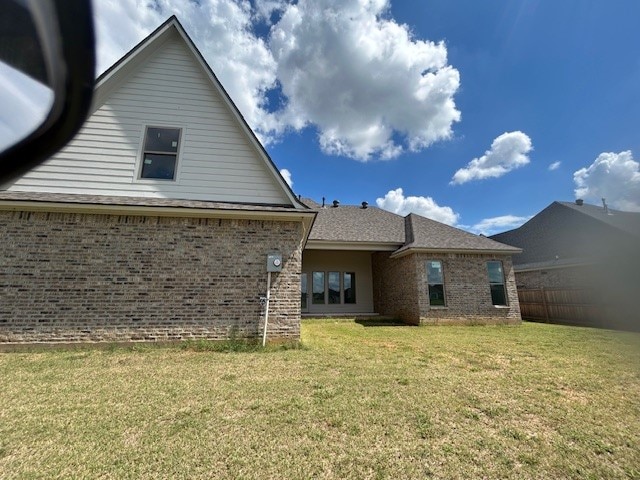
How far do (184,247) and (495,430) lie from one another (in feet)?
20.4

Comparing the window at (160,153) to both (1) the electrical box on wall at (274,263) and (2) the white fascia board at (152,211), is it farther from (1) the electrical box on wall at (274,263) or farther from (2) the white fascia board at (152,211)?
(1) the electrical box on wall at (274,263)

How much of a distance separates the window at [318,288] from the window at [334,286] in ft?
1.38

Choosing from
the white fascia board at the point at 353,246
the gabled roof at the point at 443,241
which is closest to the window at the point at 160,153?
the white fascia board at the point at 353,246

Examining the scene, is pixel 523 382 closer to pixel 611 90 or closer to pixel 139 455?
pixel 611 90

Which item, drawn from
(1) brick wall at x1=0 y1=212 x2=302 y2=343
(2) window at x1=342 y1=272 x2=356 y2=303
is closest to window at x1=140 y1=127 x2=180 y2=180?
(1) brick wall at x1=0 y1=212 x2=302 y2=343

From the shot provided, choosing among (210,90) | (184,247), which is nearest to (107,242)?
(184,247)

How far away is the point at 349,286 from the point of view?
15102 millimetres

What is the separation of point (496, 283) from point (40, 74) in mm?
13806

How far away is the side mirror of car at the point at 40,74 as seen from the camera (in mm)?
1185

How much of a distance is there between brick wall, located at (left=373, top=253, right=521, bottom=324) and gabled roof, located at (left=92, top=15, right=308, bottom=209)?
22.3 feet

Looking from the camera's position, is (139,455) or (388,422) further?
(388,422)

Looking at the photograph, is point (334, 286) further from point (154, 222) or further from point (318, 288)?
point (154, 222)

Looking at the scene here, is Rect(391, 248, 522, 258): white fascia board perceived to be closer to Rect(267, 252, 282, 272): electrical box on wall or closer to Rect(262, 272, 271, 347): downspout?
Rect(267, 252, 282, 272): electrical box on wall

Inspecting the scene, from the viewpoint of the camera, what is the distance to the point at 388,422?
2883mm
